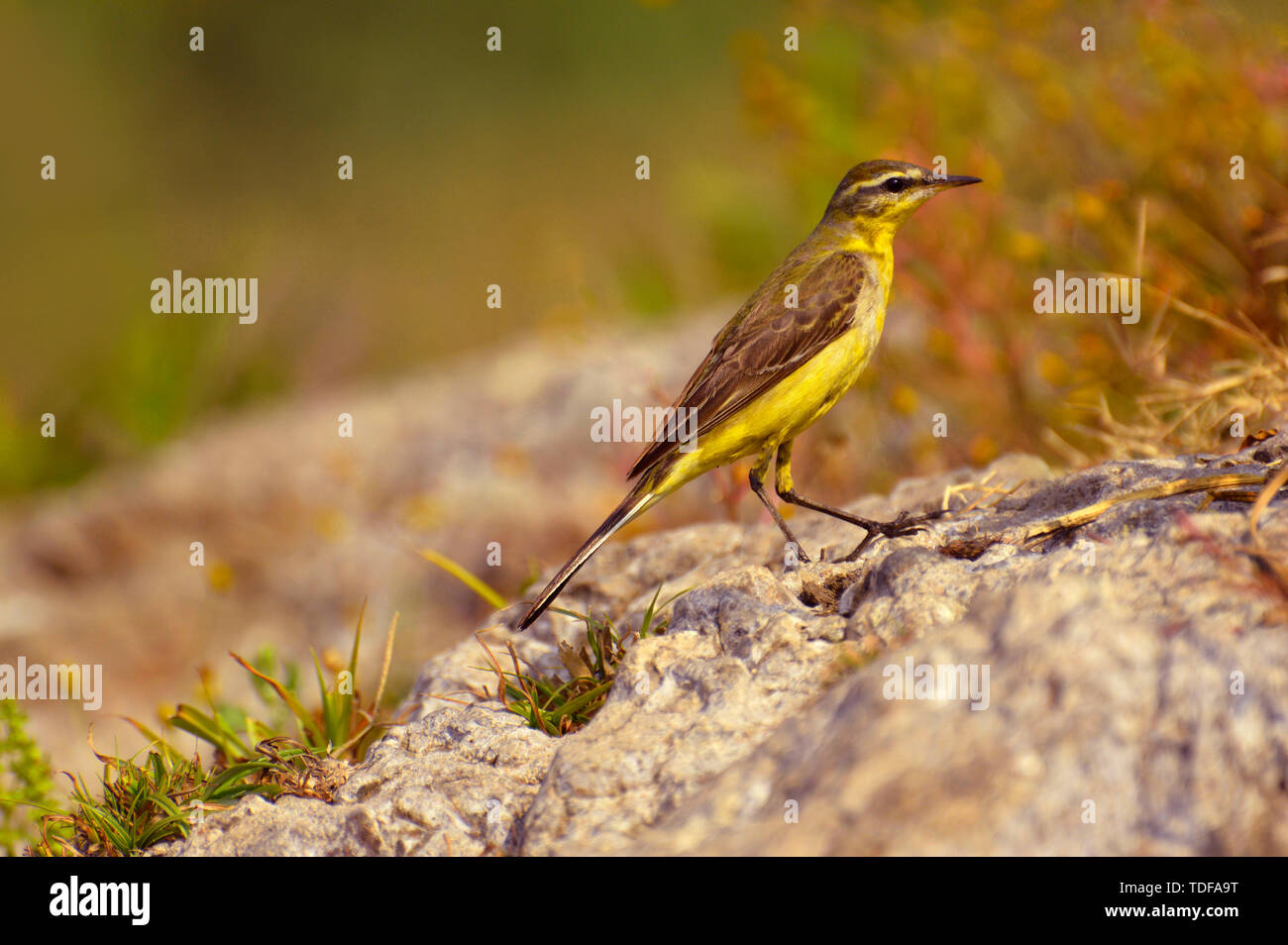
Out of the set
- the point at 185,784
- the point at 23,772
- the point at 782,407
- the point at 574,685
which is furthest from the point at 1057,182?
the point at 23,772

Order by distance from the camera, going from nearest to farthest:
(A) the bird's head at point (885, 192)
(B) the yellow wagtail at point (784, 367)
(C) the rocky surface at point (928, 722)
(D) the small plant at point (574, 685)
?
(C) the rocky surface at point (928, 722), (D) the small plant at point (574, 685), (B) the yellow wagtail at point (784, 367), (A) the bird's head at point (885, 192)

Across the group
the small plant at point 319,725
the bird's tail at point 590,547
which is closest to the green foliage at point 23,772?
the small plant at point 319,725

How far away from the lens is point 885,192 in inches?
201

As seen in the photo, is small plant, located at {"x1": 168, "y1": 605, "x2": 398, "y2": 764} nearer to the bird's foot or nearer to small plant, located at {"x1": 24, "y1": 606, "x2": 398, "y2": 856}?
small plant, located at {"x1": 24, "y1": 606, "x2": 398, "y2": 856}

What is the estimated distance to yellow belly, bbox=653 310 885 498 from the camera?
4668mm

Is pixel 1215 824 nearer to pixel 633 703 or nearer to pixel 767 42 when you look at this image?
pixel 633 703

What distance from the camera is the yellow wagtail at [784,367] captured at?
4652 millimetres

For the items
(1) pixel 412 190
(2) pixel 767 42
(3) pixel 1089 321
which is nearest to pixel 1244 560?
(3) pixel 1089 321

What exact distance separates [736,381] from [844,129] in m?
3.51

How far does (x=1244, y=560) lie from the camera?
8.73 ft

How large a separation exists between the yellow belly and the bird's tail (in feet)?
0.27

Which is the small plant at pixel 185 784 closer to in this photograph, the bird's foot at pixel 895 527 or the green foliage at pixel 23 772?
the green foliage at pixel 23 772

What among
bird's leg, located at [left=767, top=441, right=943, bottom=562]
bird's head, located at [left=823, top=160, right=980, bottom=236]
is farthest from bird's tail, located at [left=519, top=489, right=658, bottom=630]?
bird's head, located at [left=823, top=160, right=980, bottom=236]

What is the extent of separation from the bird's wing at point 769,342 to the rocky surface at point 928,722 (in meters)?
1.02
